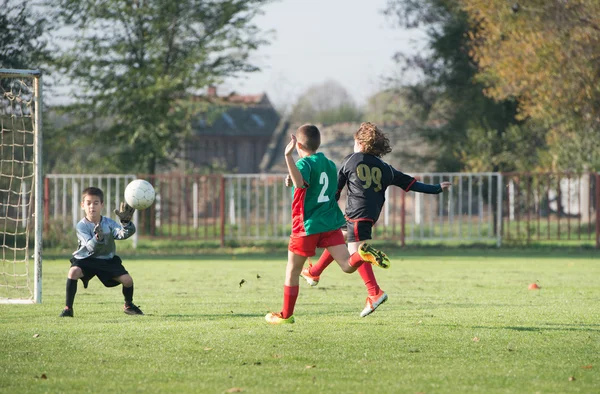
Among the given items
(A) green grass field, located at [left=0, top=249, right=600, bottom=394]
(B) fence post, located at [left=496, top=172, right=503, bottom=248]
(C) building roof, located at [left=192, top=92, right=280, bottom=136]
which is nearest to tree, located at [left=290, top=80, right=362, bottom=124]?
(C) building roof, located at [left=192, top=92, right=280, bottom=136]

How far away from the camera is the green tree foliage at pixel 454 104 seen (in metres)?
30.7

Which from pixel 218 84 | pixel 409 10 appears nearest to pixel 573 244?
pixel 218 84

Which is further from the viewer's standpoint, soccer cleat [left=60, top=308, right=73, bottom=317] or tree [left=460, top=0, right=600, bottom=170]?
tree [left=460, top=0, right=600, bottom=170]

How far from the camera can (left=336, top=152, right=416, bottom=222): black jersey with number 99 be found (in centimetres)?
860

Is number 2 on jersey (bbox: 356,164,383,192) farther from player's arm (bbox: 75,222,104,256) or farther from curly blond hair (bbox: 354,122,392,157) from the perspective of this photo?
player's arm (bbox: 75,222,104,256)

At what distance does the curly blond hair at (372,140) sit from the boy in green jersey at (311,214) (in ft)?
2.16

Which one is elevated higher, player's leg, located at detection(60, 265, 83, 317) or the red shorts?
the red shorts

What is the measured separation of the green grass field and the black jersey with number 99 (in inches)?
41.5

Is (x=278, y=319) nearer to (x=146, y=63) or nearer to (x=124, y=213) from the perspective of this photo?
(x=124, y=213)

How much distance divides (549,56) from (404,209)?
6596 millimetres

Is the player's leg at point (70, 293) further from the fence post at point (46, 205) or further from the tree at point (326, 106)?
the tree at point (326, 106)

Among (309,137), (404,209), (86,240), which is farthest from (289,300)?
(404,209)

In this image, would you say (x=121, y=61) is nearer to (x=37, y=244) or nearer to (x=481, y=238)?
(x=481, y=238)

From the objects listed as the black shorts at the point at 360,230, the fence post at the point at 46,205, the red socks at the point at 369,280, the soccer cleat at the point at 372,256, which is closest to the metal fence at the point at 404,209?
the fence post at the point at 46,205
